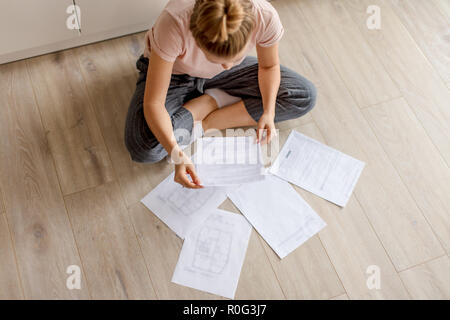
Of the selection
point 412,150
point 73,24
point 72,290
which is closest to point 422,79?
point 412,150

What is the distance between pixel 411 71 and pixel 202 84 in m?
0.77

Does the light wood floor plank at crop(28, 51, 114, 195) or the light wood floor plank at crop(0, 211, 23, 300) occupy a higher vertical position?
the light wood floor plank at crop(28, 51, 114, 195)

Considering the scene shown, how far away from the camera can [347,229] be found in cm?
129

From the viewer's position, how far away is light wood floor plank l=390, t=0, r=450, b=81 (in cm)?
153

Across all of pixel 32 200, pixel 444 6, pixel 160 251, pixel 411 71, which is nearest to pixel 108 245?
pixel 160 251

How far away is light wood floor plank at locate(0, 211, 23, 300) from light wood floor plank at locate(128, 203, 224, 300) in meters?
0.36

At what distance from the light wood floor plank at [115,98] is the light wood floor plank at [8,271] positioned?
1.19ft

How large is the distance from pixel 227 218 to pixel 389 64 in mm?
812

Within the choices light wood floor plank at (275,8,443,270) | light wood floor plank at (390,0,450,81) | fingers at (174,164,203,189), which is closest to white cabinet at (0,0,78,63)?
fingers at (174,164,203,189)

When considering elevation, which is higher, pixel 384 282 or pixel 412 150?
pixel 412 150

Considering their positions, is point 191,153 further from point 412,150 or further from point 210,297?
point 412,150

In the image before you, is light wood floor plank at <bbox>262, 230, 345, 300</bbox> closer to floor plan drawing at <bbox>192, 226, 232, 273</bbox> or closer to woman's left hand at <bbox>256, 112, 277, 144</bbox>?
floor plan drawing at <bbox>192, 226, 232, 273</bbox>

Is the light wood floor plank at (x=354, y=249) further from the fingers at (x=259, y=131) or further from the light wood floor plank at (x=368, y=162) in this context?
the fingers at (x=259, y=131)
